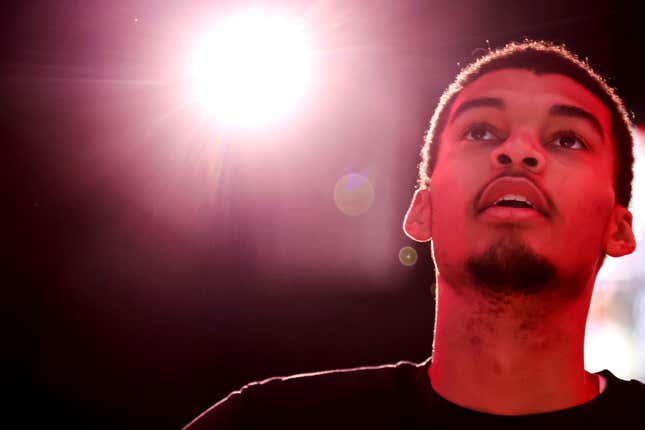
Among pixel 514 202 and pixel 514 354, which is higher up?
pixel 514 202

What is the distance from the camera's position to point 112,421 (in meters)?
3.51

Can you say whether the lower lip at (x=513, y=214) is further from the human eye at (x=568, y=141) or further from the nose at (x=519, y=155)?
the human eye at (x=568, y=141)

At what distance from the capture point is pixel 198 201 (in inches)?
149

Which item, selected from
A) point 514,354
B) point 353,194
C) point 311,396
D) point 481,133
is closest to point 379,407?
point 311,396

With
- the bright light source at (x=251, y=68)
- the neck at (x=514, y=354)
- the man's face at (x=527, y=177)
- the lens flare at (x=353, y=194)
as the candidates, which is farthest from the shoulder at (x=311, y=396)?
the bright light source at (x=251, y=68)

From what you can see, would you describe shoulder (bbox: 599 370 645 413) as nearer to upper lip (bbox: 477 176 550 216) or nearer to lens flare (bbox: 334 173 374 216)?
upper lip (bbox: 477 176 550 216)

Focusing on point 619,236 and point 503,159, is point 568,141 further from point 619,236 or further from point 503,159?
point 619,236

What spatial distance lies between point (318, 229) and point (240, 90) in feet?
3.48

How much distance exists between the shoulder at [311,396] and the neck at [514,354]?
5.9 inches

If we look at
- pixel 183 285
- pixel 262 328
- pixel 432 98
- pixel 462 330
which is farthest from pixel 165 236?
pixel 462 330

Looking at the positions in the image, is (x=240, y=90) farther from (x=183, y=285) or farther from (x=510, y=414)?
(x=510, y=414)

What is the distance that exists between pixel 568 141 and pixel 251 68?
2233 mm

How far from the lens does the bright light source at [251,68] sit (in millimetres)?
3385

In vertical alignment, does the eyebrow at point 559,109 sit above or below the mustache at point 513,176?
above
